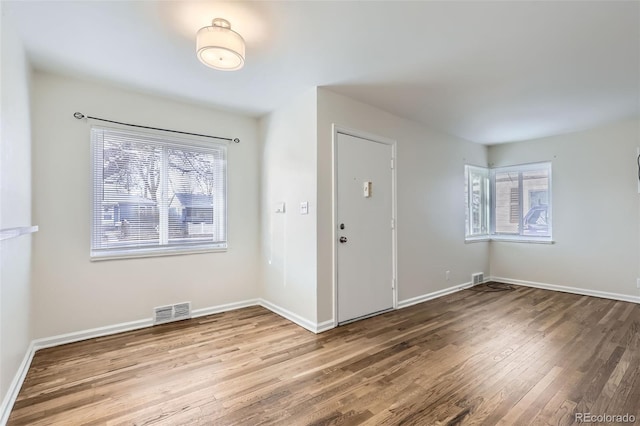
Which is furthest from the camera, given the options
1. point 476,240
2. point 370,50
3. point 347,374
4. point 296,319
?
point 476,240

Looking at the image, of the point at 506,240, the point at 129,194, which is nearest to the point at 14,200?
the point at 129,194

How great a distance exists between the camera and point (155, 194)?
3258 mm

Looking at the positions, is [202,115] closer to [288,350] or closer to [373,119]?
[373,119]

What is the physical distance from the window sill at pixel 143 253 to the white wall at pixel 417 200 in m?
1.47

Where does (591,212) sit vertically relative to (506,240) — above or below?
above

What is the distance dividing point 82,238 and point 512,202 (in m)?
6.19

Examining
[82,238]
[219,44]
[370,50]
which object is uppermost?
[370,50]

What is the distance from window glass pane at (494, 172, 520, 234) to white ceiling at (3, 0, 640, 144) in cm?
184

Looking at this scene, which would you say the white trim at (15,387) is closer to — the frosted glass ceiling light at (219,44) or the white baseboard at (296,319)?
the white baseboard at (296,319)

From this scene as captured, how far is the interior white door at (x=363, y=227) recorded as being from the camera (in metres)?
3.25

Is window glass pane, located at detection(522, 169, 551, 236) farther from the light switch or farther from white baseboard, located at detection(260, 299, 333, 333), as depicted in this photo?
white baseboard, located at detection(260, 299, 333, 333)

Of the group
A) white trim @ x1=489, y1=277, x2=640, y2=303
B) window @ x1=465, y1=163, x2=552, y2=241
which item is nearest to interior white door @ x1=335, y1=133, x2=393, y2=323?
window @ x1=465, y1=163, x2=552, y2=241

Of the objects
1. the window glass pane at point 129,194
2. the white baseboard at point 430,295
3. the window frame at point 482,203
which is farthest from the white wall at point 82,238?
the window frame at point 482,203

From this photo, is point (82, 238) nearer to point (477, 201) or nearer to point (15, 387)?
point (15, 387)
